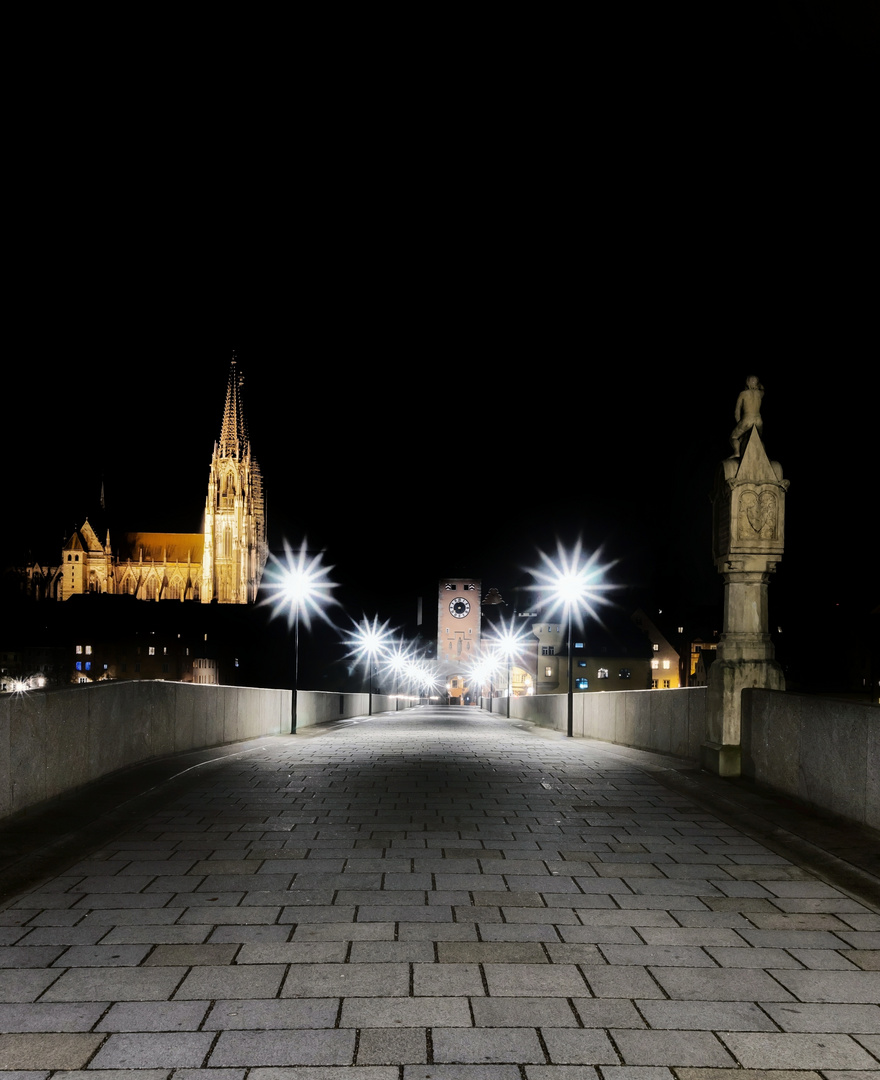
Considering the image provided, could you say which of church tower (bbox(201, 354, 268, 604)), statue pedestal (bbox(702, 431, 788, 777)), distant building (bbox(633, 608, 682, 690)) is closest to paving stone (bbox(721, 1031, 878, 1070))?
statue pedestal (bbox(702, 431, 788, 777))

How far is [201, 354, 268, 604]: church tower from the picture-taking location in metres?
139

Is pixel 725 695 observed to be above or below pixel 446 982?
above

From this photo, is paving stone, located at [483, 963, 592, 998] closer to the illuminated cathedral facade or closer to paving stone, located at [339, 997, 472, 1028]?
paving stone, located at [339, 997, 472, 1028]

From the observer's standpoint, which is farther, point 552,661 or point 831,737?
point 552,661

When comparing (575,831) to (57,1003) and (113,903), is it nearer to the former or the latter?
(113,903)

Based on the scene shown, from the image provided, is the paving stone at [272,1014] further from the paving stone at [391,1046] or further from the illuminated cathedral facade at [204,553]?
the illuminated cathedral facade at [204,553]

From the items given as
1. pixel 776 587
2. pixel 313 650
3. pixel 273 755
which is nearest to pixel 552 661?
pixel 776 587

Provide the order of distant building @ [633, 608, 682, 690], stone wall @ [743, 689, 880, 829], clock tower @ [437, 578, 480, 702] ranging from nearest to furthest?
stone wall @ [743, 689, 880, 829] < distant building @ [633, 608, 682, 690] < clock tower @ [437, 578, 480, 702]

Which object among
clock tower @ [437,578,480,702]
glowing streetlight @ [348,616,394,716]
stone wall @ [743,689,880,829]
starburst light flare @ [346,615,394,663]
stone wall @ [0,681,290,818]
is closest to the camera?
Answer: stone wall @ [743,689,880,829]

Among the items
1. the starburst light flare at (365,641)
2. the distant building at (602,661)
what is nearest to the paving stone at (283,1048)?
the distant building at (602,661)

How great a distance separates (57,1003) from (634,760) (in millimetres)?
10065

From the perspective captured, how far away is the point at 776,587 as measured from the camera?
9325 cm

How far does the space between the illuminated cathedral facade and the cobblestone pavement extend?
135 meters

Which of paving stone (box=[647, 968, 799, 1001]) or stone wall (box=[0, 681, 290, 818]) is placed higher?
stone wall (box=[0, 681, 290, 818])
